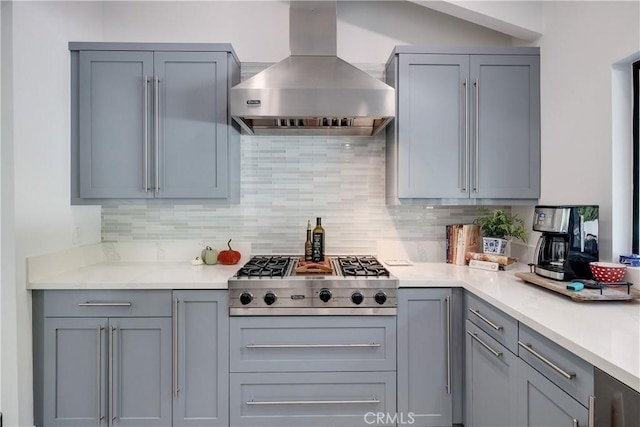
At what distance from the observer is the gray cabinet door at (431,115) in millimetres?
2357

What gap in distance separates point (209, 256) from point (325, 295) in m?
0.99

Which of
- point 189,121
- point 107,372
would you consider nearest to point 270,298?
point 107,372

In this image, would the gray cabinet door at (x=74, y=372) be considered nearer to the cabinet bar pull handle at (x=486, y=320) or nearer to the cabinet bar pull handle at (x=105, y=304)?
the cabinet bar pull handle at (x=105, y=304)

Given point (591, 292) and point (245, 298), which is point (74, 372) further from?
point (591, 292)

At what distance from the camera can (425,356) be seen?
206 cm

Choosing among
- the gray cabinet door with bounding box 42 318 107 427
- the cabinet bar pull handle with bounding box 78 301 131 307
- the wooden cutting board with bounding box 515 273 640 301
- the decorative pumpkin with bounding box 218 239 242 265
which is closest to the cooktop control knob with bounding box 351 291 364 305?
the wooden cutting board with bounding box 515 273 640 301

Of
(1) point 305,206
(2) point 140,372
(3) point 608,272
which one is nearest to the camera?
(3) point 608,272

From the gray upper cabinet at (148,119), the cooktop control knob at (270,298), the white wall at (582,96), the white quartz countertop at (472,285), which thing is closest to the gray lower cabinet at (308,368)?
the cooktop control knob at (270,298)

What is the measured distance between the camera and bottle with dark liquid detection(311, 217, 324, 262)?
98.7 inches

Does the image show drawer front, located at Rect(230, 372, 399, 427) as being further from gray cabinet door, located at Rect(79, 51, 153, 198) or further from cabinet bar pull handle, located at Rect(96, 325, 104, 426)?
gray cabinet door, located at Rect(79, 51, 153, 198)

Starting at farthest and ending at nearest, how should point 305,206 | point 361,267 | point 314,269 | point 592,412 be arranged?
point 305,206, point 361,267, point 314,269, point 592,412

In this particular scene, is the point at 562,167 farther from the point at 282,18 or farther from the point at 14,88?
the point at 14,88

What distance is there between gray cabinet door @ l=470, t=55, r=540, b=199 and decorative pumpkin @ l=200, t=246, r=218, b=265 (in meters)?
1.79

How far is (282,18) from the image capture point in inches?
107
